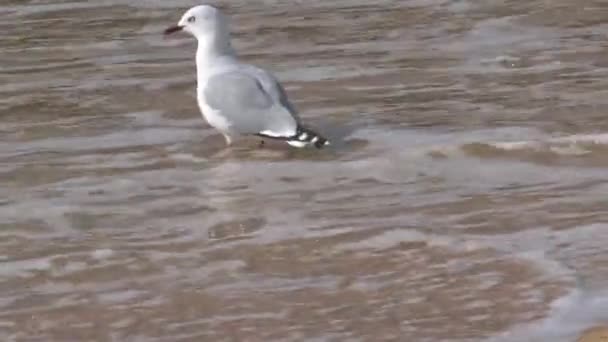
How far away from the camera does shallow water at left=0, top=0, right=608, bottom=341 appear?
5527 mm

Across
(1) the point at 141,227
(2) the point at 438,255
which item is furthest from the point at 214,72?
(2) the point at 438,255

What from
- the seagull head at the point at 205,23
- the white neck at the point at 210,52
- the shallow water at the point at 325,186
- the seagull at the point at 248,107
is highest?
the seagull head at the point at 205,23

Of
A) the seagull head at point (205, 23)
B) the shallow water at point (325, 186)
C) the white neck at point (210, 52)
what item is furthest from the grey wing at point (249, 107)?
the seagull head at point (205, 23)

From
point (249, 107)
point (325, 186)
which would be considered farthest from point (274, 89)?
point (325, 186)

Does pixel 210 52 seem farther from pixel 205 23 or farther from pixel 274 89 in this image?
pixel 274 89

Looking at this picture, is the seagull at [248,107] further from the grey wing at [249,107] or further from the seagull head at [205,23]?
the seagull head at [205,23]

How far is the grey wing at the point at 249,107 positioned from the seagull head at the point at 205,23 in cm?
57

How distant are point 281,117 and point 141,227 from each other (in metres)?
1.42

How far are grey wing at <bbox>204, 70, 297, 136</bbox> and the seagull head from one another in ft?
1.87

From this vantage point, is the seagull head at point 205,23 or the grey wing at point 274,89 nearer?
the grey wing at point 274,89

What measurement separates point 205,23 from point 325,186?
1.70m

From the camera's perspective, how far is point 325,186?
7316 millimetres

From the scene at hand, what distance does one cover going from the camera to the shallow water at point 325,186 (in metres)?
Answer: 5.53

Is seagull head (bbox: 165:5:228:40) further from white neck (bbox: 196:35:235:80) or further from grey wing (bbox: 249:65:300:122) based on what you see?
grey wing (bbox: 249:65:300:122)
